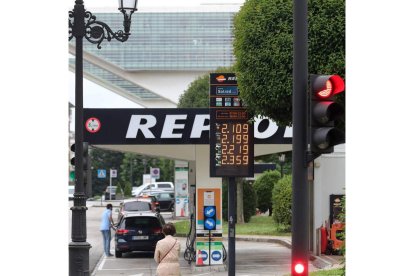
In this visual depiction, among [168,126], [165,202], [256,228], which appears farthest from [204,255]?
[165,202]

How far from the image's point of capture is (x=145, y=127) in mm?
23875

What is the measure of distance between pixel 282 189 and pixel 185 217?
1718 centimetres

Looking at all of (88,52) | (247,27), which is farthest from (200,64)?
(247,27)

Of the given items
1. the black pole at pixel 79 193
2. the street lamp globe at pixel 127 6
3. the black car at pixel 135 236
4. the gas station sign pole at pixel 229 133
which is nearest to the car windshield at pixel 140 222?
the black car at pixel 135 236

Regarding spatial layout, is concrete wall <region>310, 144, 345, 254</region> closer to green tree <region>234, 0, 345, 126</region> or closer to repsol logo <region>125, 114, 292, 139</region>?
repsol logo <region>125, 114, 292, 139</region>

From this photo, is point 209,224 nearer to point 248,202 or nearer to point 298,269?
point 298,269

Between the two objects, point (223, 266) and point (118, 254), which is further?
point (118, 254)

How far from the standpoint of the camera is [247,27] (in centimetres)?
1853

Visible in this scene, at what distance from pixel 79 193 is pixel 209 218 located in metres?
7.96

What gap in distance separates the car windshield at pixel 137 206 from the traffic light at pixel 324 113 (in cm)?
2724

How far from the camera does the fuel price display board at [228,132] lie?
19578mm

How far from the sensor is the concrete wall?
26.4 metres

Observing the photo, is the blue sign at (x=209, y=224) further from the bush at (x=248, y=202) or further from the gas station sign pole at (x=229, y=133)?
the bush at (x=248, y=202)

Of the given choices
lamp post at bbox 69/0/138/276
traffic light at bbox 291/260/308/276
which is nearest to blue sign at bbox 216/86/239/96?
lamp post at bbox 69/0/138/276
